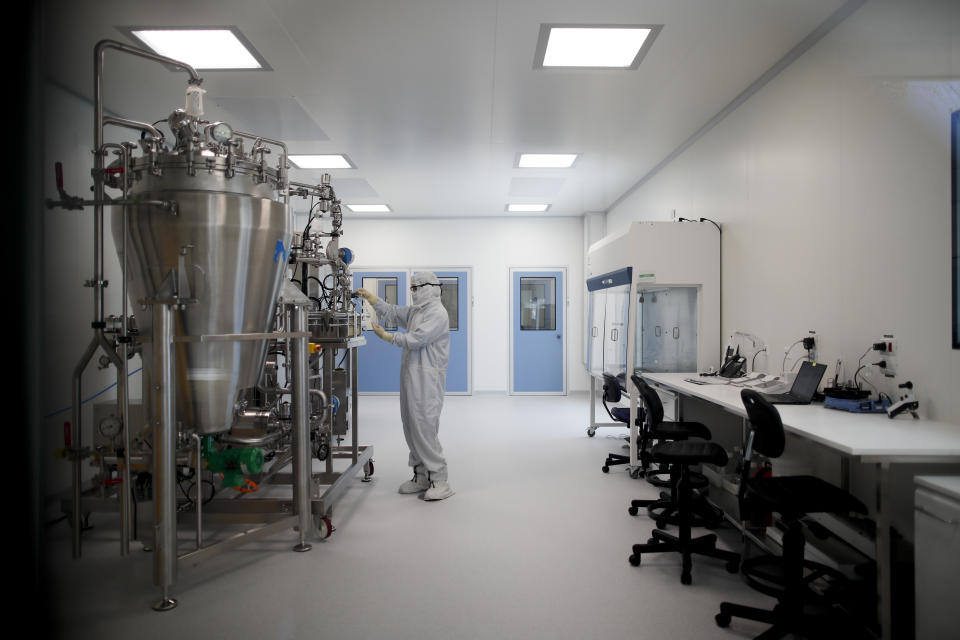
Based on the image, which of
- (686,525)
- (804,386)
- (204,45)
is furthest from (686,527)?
(204,45)

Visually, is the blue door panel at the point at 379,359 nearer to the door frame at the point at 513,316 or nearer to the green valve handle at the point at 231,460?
the door frame at the point at 513,316

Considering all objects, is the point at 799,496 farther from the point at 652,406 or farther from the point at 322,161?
the point at 322,161

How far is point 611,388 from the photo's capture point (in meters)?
4.07

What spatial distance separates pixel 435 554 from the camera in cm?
242

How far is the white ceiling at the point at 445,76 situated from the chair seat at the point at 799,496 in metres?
2.18

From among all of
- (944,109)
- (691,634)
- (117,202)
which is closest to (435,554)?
(691,634)

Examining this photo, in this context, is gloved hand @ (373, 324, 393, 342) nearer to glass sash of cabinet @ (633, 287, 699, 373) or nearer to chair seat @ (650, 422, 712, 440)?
chair seat @ (650, 422, 712, 440)

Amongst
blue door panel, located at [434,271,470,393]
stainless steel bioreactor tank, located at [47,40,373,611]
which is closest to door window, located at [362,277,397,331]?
blue door panel, located at [434,271,470,393]

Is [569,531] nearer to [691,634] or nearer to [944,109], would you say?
[691,634]

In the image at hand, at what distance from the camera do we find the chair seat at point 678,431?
271 cm

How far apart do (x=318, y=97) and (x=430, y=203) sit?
3114 millimetres

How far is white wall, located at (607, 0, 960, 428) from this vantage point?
1989 mm

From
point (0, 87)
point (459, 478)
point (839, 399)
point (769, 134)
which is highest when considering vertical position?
point (769, 134)

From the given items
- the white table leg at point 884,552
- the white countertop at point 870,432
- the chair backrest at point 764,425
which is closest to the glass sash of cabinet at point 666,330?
the white countertop at point 870,432
